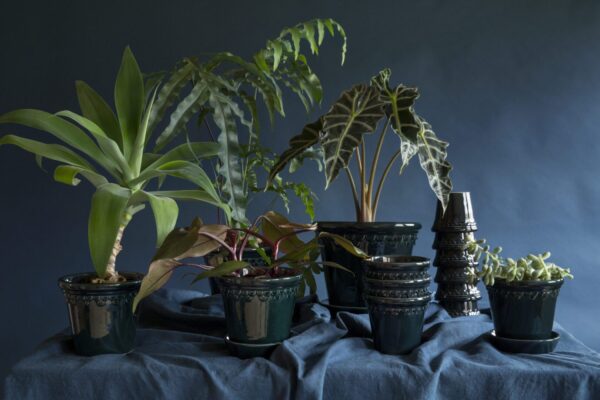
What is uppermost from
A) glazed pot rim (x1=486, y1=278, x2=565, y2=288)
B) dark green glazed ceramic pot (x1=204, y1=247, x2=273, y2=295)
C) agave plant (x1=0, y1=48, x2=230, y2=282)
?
agave plant (x1=0, y1=48, x2=230, y2=282)

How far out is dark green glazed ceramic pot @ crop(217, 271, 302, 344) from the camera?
1.06m

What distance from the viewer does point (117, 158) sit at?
116cm

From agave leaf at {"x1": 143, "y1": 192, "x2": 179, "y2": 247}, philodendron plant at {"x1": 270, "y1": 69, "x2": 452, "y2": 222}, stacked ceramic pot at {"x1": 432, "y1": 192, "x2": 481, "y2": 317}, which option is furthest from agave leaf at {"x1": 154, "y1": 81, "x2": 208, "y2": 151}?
stacked ceramic pot at {"x1": 432, "y1": 192, "x2": 481, "y2": 317}

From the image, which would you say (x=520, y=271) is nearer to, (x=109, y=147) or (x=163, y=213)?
(x=163, y=213)

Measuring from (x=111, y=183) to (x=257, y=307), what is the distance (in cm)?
A: 35

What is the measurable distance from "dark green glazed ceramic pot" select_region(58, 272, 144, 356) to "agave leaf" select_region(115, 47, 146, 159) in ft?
0.89

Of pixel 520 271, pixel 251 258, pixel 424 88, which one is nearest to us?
pixel 520 271

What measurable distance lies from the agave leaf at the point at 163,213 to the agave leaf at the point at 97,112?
0.20 metres

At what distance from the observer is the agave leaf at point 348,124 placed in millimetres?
1120

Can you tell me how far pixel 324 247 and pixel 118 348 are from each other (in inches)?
18.5

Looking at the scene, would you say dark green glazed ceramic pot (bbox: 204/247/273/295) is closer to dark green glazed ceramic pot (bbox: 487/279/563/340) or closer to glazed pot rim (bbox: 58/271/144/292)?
glazed pot rim (bbox: 58/271/144/292)

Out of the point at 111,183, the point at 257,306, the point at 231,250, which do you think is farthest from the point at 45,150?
the point at 257,306

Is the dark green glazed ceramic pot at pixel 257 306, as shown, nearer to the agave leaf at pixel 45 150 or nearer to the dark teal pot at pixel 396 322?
the dark teal pot at pixel 396 322

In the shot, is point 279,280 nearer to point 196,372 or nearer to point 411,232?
point 196,372
